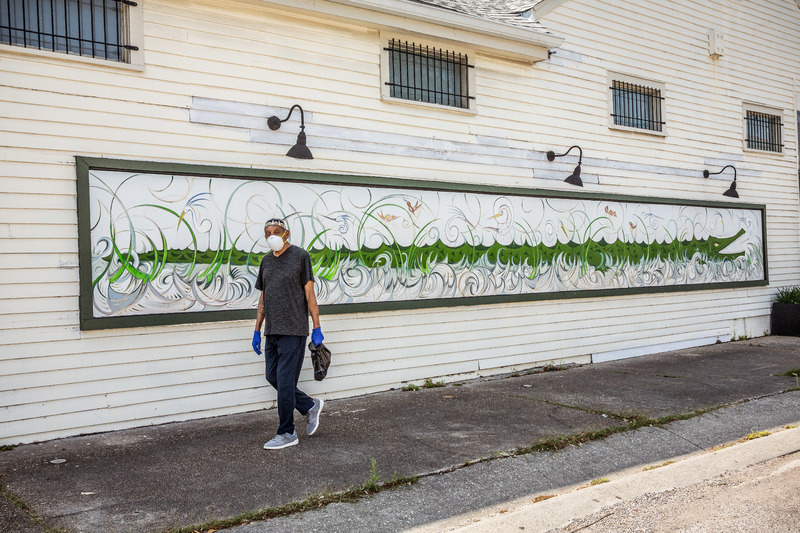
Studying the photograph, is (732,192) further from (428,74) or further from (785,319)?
(428,74)

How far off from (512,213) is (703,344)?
503 cm

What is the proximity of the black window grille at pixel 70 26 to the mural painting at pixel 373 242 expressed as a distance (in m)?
1.24

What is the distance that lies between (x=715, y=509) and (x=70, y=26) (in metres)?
6.68

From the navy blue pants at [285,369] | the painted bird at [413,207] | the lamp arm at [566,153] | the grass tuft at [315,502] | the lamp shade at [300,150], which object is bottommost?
the grass tuft at [315,502]

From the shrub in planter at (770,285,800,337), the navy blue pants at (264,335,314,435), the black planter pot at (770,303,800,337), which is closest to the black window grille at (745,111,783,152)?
the shrub in planter at (770,285,800,337)

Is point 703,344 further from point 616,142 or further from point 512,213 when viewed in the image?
point 512,213

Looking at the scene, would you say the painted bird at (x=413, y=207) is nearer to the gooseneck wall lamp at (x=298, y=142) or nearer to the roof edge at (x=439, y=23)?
the gooseneck wall lamp at (x=298, y=142)

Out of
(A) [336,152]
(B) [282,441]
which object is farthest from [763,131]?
(B) [282,441]

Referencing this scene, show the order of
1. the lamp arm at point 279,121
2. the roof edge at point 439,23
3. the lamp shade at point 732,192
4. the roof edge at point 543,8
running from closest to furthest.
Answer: the lamp arm at point 279,121 → the roof edge at point 439,23 → the roof edge at point 543,8 → the lamp shade at point 732,192

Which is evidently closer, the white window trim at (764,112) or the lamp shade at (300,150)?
the lamp shade at (300,150)

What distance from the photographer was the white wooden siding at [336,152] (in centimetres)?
610

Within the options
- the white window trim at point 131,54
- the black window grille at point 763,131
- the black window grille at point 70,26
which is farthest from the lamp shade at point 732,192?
the black window grille at point 70,26

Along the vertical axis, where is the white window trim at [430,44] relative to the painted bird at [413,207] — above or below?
above

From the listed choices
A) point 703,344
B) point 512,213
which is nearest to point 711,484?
point 512,213
